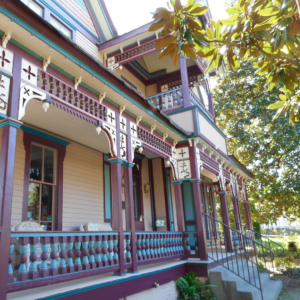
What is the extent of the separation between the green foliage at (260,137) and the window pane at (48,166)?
12689mm

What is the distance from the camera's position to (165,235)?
25.4ft

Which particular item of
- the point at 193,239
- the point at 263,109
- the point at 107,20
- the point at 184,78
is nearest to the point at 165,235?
the point at 193,239

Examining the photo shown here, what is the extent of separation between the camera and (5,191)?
382 cm

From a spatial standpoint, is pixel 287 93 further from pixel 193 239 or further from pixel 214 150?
pixel 214 150

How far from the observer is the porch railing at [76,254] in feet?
13.0

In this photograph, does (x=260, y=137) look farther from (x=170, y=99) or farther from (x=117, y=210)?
(x=117, y=210)

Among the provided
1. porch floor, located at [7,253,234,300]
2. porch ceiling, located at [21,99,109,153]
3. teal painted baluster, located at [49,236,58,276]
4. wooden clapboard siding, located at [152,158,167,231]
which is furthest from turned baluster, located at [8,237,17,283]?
wooden clapboard siding, located at [152,158,167,231]

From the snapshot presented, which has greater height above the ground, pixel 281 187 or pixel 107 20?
pixel 107 20

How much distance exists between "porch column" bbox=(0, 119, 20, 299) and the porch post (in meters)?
5.86

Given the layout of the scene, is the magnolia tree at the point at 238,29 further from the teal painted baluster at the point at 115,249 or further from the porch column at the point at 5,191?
the teal painted baluster at the point at 115,249

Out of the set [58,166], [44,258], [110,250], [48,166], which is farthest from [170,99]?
[44,258]

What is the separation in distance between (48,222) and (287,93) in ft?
18.6

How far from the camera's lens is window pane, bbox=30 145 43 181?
6.99 m

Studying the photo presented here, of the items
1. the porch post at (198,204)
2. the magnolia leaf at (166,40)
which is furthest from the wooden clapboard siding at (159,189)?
the magnolia leaf at (166,40)
